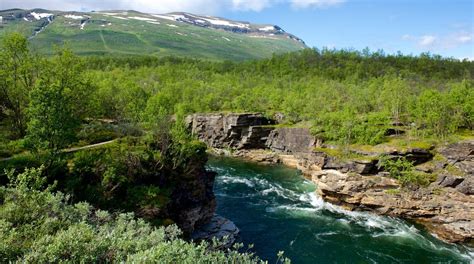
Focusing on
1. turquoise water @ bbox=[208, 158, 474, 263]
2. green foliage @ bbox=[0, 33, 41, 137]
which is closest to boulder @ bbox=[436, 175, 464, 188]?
turquoise water @ bbox=[208, 158, 474, 263]

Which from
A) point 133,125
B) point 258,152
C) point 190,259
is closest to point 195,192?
point 133,125

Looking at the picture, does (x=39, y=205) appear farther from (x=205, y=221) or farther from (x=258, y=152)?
(x=258, y=152)

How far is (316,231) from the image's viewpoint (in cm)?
4669

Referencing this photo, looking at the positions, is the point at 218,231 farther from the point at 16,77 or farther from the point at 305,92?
the point at 305,92

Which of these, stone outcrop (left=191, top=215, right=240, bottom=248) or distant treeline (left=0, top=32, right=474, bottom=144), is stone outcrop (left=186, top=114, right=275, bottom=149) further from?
stone outcrop (left=191, top=215, right=240, bottom=248)

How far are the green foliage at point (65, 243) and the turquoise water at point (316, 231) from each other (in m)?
24.8

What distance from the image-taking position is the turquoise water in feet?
133

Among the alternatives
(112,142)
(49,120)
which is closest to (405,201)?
(112,142)

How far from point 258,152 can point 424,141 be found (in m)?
40.8

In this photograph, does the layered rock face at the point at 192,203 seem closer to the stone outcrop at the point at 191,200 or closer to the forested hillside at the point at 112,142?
the stone outcrop at the point at 191,200

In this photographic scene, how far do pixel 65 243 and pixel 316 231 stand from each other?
3758 cm

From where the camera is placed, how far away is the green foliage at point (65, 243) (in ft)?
45.7

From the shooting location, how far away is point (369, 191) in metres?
54.1

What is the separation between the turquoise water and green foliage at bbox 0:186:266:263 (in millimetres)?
24755
